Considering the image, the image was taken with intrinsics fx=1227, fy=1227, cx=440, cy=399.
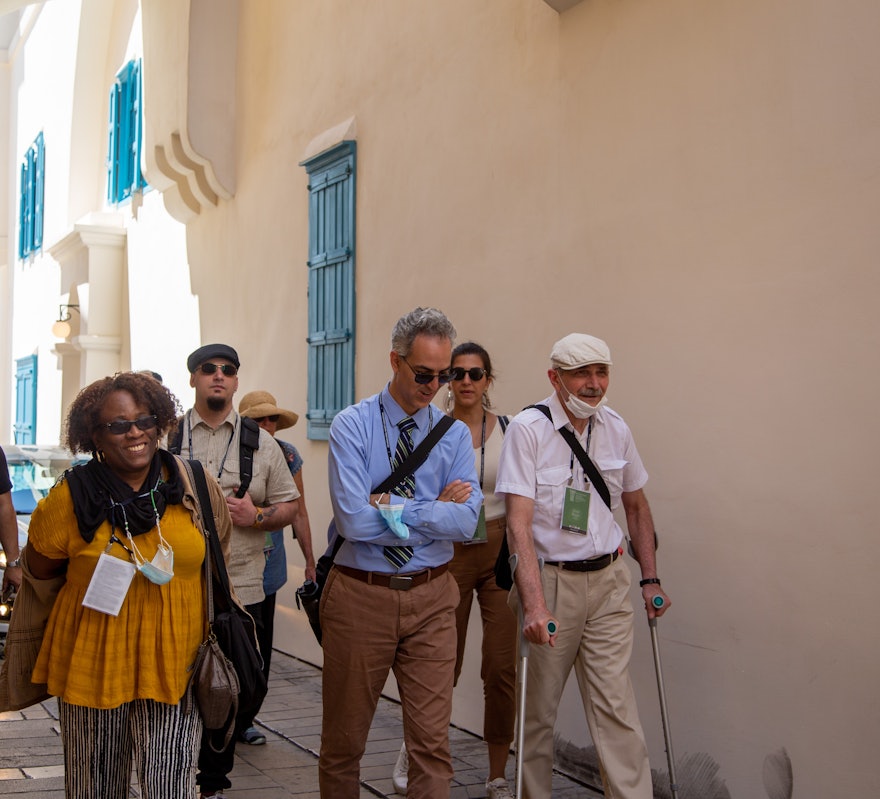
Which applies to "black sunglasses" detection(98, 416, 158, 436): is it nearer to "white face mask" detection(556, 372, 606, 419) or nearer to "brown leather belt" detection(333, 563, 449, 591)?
"brown leather belt" detection(333, 563, 449, 591)

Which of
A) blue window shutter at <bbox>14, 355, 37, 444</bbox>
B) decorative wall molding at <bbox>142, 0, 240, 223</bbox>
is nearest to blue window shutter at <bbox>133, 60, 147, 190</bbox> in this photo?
decorative wall molding at <bbox>142, 0, 240, 223</bbox>

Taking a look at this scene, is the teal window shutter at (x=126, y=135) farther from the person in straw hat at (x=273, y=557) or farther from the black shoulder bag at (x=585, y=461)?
the black shoulder bag at (x=585, y=461)

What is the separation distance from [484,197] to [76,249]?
991 centimetres

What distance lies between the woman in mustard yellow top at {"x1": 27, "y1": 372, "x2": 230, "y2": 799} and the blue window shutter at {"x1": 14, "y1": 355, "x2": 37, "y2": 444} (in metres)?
15.6

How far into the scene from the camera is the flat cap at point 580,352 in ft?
14.9

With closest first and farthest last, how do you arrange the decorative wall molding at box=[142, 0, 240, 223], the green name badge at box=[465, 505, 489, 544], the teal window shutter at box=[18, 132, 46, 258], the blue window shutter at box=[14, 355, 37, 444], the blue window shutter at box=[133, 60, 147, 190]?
the green name badge at box=[465, 505, 489, 544], the decorative wall molding at box=[142, 0, 240, 223], the blue window shutter at box=[133, 60, 147, 190], the teal window shutter at box=[18, 132, 46, 258], the blue window shutter at box=[14, 355, 37, 444]

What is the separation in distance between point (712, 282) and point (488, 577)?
1.61 metres

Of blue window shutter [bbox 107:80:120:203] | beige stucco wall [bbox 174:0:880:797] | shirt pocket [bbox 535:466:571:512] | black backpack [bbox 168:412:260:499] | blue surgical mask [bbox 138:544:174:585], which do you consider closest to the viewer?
blue surgical mask [bbox 138:544:174:585]

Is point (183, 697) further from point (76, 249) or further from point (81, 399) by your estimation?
point (76, 249)

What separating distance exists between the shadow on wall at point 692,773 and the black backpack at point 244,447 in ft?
6.43

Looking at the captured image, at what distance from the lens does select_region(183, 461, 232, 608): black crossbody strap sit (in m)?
3.87

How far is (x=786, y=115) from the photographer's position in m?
4.65

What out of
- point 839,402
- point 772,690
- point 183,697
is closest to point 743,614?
point 772,690

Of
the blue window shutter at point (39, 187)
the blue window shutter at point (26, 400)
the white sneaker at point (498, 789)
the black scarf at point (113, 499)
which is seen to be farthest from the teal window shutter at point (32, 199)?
the black scarf at point (113, 499)
